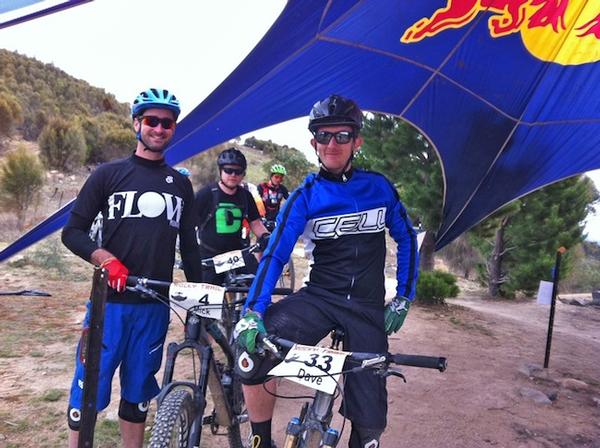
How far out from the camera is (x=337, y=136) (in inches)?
94.0

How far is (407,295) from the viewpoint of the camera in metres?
2.52

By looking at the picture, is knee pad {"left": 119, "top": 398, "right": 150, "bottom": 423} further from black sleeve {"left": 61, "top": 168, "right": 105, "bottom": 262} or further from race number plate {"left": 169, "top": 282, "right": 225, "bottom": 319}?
black sleeve {"left": 61, "top": 168, "right": 105, "bottom": 262}

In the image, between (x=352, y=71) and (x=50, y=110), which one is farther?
(x=50, y=110)

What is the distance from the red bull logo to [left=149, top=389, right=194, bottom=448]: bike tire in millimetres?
4211

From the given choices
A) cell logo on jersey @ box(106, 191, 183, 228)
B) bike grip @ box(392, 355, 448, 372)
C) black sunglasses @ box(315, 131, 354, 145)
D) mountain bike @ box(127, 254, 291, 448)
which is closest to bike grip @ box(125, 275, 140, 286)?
mountain bike @ box(127, 254, 291, 448)

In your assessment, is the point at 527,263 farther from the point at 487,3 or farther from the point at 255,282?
the point at 255,282

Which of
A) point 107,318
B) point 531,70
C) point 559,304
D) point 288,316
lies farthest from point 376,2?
point 559,304

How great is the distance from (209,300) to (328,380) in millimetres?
823

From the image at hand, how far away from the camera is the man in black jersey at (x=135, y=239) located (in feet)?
7.50

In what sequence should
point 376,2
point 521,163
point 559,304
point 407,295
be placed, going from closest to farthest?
1. point 407,295
2. point 376,2
3. point 521,163
4. point 559,304

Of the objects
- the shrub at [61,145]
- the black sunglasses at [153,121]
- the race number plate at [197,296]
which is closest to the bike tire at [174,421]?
the race number plate at [197,296]

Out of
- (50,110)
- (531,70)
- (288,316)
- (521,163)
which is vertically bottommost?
→ (288,316)

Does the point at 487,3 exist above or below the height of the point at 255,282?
above

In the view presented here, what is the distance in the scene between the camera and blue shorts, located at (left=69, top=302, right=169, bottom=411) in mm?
2283
